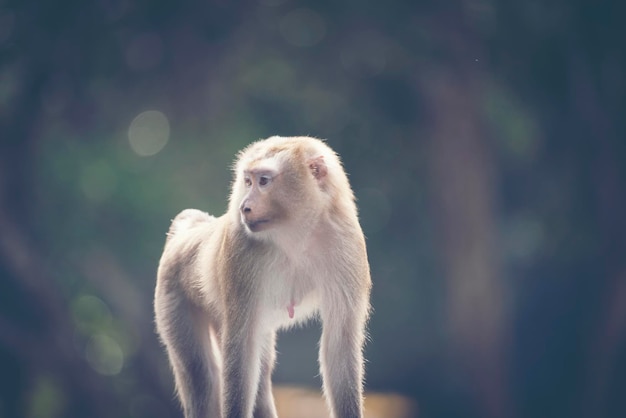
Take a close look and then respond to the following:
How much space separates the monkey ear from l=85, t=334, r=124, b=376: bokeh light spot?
943cm

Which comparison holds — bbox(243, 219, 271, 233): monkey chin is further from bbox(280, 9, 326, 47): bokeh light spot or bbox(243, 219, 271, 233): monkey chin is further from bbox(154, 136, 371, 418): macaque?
bbox(280, 9, 326, 47): bokeh light spot

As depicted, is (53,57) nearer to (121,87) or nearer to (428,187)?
(121,87)

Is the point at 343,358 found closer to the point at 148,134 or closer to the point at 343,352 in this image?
the point at 343,352

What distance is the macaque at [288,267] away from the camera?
4.05m

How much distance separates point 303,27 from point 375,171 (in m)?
2.10

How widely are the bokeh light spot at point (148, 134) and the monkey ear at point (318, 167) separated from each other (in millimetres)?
8336

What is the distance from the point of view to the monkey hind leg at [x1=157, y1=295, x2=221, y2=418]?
4.63 m

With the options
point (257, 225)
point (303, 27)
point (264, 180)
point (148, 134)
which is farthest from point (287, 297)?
point (148, 134)

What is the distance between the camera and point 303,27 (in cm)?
1159

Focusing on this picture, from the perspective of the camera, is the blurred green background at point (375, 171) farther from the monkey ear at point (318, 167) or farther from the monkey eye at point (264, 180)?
the monkey eye at point (264, 180)

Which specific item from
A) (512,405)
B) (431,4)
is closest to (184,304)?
(431,4)

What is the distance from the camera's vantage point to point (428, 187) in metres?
11.9

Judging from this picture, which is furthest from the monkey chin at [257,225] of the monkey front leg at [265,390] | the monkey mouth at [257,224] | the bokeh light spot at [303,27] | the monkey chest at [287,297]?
the bokeh light spot at [303,27]

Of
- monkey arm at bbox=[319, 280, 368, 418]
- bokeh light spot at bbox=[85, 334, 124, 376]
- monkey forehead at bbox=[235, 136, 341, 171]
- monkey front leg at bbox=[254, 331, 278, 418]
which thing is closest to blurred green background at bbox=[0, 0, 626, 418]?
bokeh light spot at bbox=[85, 334, 124, 376]
